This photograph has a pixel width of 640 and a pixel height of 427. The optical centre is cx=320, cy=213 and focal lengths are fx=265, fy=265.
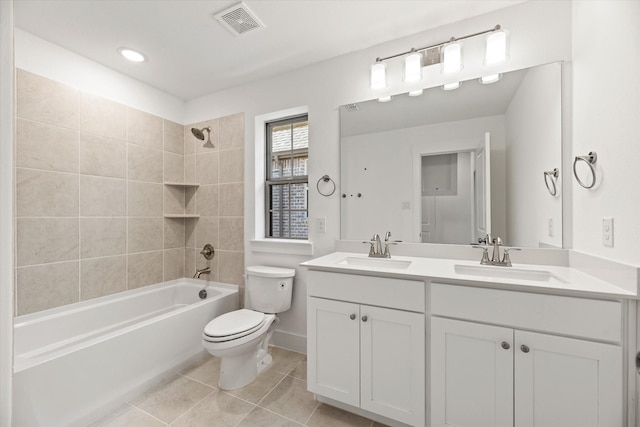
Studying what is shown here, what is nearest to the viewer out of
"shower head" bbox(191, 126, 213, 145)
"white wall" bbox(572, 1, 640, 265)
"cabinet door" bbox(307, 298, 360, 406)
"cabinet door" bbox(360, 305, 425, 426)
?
"white wall" bbox(572, 1, 640, 265)

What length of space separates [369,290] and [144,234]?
2143 mm

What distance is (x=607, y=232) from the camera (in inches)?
44.1

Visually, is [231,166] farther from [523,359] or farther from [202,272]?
[523,359]

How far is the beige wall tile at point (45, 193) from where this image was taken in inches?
67.6

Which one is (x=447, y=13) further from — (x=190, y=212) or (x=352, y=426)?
(x=190, y=212)

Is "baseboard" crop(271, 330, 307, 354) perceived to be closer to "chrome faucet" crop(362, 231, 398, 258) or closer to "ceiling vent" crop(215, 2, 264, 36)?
"chrome faucet" crop(362, 231, 398, 258)

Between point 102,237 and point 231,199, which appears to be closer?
point 102,237

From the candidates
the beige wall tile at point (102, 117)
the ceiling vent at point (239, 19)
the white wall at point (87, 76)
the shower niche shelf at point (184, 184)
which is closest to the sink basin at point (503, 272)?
the ceiling vent at point (239, 19)

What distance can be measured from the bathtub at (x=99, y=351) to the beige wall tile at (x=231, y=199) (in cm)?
71

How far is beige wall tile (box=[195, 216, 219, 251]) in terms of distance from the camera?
2.61 metres

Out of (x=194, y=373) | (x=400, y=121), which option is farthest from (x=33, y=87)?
(x=400, y=121)

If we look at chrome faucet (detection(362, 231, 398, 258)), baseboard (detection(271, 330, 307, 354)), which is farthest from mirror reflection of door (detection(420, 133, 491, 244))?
baseboard (detection(271, 330, 307, 354))

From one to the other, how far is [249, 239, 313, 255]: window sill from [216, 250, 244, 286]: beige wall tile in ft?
0.68

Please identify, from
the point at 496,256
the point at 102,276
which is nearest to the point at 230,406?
the point at 102,276
